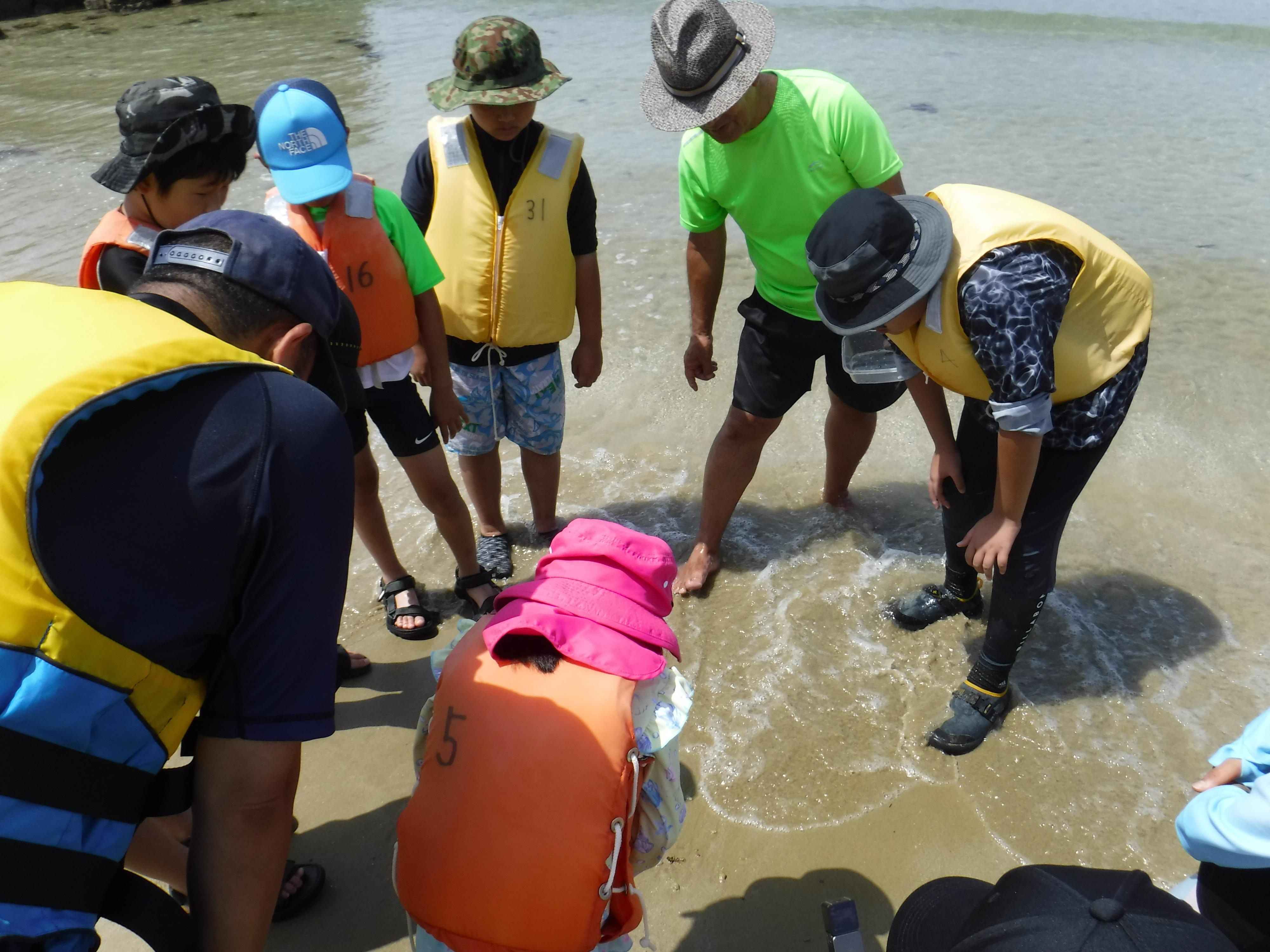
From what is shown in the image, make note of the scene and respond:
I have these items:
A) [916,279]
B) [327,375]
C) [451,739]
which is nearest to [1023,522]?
[916,279]

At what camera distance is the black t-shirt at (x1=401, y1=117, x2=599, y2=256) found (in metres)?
3.11

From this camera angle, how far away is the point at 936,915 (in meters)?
1.66

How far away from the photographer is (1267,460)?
3980mm

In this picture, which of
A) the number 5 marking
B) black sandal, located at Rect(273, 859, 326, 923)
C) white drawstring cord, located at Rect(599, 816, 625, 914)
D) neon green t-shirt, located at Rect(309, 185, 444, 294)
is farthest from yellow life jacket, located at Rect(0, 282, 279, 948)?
neon green t-shirt, located at Rect(309, 185, 444, 294)

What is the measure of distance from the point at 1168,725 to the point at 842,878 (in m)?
1.21

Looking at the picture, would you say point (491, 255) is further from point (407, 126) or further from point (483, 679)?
point (407, 126)

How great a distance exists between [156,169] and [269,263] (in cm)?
120

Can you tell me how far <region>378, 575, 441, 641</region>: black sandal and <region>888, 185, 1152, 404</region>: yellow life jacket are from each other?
1955 millimetres

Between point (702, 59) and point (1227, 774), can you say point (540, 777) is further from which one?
point (702, 59)

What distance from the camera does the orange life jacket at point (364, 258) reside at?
276 centimetres

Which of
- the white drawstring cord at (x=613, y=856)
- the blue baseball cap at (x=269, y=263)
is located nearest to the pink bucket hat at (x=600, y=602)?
the white drawstring cord at (x=613, y=856)

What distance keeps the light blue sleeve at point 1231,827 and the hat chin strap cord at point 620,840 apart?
1.03 meters

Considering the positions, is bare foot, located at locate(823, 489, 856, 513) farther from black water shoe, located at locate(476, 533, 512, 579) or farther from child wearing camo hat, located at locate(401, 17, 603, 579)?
black water shoe, located at locate(476, 533, 512, 579)

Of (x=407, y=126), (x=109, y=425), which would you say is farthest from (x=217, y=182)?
(x=407, y=126)
